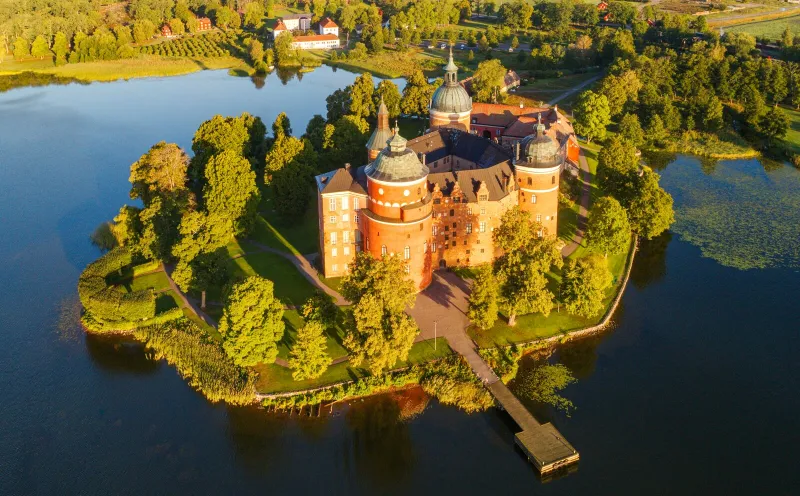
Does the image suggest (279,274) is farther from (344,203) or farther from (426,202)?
(426,202)

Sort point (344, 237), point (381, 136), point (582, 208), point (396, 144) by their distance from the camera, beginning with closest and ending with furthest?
point (396, 144), point (344, 237), point (381, 136), point (582, 208)

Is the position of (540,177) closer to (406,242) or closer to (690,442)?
(406,242)

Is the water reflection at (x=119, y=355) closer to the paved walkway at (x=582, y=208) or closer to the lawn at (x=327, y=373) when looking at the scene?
the lawn at (x=327, y=373)

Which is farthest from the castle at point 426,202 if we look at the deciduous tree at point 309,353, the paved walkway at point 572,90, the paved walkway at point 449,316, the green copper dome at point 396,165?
the paved walkway at point 572,90

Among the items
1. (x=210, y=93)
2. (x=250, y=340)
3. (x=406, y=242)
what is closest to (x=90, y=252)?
(x=250, y=340)

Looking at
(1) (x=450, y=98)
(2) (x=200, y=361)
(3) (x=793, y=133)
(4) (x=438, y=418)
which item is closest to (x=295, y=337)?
(2) (x=200, y=361)
